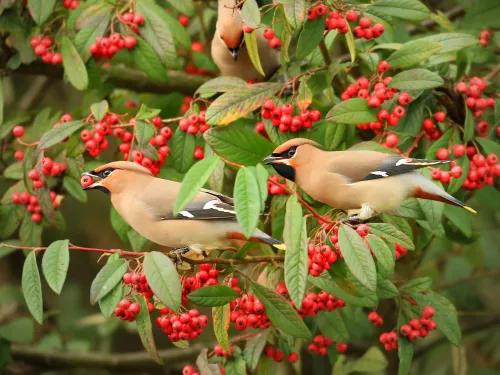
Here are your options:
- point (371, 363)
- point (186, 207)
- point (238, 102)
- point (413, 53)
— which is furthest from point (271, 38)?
point (371, 363)

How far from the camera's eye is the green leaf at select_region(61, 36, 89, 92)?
341 cm

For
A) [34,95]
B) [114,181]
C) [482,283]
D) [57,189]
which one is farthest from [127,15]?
[482,283]

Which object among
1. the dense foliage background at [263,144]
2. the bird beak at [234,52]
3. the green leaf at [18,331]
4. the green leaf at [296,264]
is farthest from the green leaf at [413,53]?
the green leaf at [18,331]

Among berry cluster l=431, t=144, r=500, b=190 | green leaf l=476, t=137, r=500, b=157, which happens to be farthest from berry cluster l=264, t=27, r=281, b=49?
green leaf l=476, t=137, r=500, b=157

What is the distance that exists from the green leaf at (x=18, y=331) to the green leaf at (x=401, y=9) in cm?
245

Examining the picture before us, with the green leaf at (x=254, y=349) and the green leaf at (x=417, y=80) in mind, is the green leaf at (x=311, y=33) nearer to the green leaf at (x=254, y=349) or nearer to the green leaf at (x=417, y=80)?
the green leaf at (x=417, y=80)

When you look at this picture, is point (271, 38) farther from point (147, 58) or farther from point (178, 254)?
point (178, 254)

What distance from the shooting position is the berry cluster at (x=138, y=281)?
8.16 ft

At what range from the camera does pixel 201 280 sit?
2.75 m

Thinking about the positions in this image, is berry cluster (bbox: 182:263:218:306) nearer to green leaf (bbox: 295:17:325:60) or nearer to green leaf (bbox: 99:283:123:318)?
green leaf (bbox: 99:283:123:318)

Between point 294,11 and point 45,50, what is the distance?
128 centimetres

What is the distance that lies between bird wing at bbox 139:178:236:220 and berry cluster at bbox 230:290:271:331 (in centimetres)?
31

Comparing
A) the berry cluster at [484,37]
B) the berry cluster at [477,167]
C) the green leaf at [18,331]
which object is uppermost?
the berry cluster at [484,37]

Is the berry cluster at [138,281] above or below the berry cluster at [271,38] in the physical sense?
below
